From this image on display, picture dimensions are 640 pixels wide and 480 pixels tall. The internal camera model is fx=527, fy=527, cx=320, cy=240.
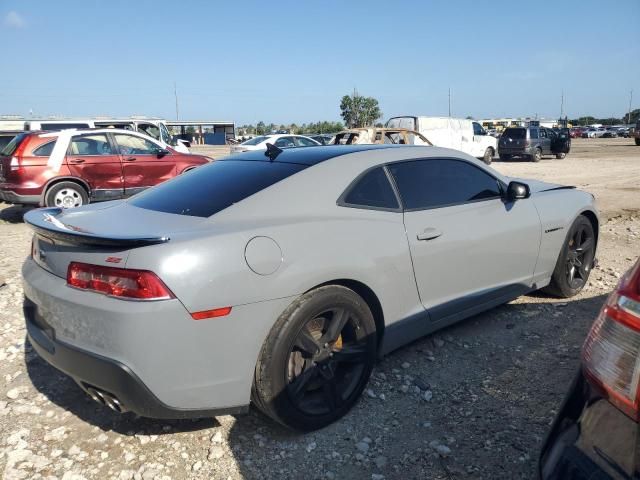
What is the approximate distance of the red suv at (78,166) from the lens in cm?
909

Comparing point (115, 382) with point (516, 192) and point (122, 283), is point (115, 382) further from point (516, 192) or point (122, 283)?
point (516, 192)

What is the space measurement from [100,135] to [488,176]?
26.5ft

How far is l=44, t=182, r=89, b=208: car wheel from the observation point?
363 inches

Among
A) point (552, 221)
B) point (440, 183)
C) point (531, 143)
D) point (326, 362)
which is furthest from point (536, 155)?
point (326, 362)

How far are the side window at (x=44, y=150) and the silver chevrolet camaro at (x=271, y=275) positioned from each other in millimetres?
6888

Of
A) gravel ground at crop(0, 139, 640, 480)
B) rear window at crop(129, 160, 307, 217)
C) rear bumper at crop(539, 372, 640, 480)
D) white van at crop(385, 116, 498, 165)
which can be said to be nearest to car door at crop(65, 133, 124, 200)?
gravel ground at crop(0, 139, 640, 480)

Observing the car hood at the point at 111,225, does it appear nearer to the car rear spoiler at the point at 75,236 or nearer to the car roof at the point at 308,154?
the car rear spoiler at the point at 75,236

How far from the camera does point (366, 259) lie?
9.58 feet

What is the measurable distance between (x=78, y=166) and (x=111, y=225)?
754 cm

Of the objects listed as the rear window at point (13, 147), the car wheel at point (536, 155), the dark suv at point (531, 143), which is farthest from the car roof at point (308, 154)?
the car wheel at point (536, 155)

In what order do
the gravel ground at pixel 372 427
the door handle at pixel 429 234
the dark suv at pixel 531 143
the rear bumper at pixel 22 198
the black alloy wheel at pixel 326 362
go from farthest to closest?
the dark suv at pixel 531 143 → the rear bumper at pixel 22 198 → the door handle at pixel 429 234 → the black alloy wheel at pixel 326 362 → the gravel ground at pixel 372 427

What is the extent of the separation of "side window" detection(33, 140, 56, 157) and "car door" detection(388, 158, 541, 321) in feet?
26.1

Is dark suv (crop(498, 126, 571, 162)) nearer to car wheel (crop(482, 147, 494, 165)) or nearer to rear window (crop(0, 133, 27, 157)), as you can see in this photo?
car wheel (crop(482, 147, 494, 165))

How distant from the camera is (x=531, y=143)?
2317cm
